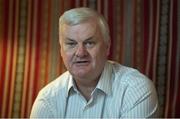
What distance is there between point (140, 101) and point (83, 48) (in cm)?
29

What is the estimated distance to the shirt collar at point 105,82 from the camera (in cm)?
Answer: 143

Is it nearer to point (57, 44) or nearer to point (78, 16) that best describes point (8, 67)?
point (57, 44)

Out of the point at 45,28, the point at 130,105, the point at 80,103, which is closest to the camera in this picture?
the point at 130,105

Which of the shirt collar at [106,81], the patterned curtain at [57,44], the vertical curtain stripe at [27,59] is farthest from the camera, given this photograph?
the vertical curtain stripe at [27,59]

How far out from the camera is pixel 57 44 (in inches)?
102

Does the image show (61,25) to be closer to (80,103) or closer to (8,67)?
(80,103)

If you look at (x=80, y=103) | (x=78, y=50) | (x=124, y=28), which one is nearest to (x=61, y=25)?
(x=78, y=50)

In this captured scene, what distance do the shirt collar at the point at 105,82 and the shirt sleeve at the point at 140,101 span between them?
0.09 meters

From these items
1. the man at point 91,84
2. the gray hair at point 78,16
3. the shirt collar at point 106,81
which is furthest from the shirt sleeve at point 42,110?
the gray hair at point 78,16

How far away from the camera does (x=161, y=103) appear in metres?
2.35

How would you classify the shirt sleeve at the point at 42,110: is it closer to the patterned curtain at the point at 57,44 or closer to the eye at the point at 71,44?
the eye at the point at 71,44

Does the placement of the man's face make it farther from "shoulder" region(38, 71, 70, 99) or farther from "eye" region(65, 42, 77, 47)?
"shoulder" region(38, 71, 70, 99)

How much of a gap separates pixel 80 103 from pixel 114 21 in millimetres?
1093

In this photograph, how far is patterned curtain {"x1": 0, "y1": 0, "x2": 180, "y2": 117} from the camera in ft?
7.66
